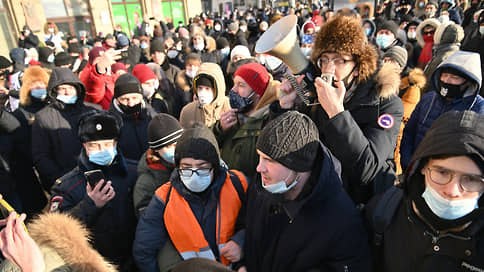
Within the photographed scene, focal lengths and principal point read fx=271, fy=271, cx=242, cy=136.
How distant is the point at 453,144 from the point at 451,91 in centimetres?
176

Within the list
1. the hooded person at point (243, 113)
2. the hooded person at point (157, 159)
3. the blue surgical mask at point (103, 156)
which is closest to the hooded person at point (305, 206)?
the hooded person at point (243, 113)

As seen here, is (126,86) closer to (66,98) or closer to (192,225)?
(66,98)

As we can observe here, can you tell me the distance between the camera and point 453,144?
1114mm

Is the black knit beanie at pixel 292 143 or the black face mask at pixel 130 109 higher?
the black knit beanie at pixel 292 143

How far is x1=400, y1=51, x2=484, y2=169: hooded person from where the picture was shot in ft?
7.72

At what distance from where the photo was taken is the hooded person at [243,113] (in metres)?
2.46

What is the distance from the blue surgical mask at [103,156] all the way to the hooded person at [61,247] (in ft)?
3.93

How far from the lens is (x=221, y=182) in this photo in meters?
2.04

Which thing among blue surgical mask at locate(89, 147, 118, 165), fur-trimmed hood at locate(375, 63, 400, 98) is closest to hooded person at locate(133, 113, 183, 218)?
blue surgical mask at locate(89, 147, 118, 165)

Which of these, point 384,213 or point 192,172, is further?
point 192,172

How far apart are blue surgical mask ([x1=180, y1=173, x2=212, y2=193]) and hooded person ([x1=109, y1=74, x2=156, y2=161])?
1591 mm

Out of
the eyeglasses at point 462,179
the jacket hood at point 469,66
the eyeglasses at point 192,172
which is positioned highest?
the jacket hood at point 469,66

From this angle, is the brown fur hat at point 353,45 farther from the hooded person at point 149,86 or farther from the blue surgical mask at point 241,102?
the hooded person at point 149,86

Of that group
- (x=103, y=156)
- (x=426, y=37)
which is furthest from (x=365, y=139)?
(x=426, y=37)
